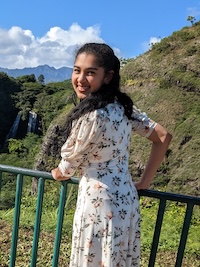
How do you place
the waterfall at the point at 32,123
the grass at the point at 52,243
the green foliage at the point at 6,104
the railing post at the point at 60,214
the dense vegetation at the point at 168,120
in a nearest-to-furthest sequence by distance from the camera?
the railing post at the point at 60,214
the grass at the point at 52,243
the dense vegetation at the point at 168,120
the waterfall at the point at 32,123
the green foliage at the point at 6,104

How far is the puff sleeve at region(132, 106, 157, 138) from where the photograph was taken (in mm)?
1981

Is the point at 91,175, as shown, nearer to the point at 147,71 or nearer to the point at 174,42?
the point at 147,71

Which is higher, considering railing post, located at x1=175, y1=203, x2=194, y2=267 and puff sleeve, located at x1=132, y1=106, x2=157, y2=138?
puff sleeve, located at x1=132, y1=106, x2=157, y2=138

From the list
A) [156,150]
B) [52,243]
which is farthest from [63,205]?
[52,243]

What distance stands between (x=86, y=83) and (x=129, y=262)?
86 centimetres

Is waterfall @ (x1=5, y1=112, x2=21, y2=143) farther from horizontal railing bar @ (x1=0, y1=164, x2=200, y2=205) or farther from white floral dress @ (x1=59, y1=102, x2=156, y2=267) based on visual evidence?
white floral dress @ (x1=59, y1=102, x2=156, y2=267)

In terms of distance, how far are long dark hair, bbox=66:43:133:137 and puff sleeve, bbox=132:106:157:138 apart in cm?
9

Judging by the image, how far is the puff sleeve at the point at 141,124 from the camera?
6.50ft

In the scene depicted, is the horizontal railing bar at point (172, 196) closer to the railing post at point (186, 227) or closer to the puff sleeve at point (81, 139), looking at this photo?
the railing post at point (186, 227)

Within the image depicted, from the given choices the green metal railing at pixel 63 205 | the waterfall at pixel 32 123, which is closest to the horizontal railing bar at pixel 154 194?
the green metal railing at pixel 63 205

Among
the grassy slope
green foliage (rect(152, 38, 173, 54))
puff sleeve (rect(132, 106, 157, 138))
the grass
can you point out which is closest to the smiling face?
puff sleeve (rect(132, 106, 157, 138))

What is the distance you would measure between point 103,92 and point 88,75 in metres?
0.10

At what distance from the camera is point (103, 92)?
183 centimetres

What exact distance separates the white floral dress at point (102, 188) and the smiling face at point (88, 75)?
127 millimetres
